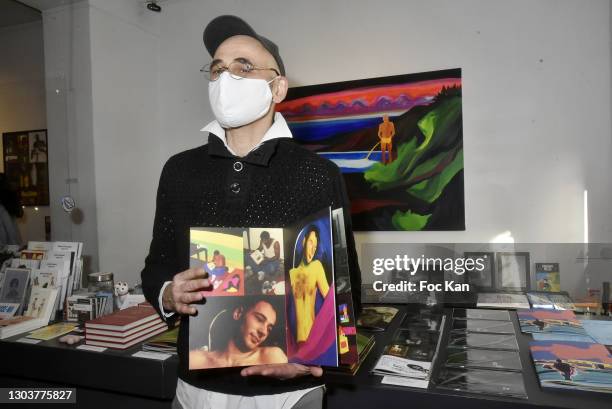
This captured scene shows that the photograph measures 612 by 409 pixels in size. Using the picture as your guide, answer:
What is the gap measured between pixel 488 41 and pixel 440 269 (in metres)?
1.41

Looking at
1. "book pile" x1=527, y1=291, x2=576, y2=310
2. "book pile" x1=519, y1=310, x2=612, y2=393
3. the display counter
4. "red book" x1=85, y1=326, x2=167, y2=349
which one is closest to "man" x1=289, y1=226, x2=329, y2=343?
the display counter

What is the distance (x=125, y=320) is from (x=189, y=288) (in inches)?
38.1

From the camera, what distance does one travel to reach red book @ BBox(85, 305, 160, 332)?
165 cm

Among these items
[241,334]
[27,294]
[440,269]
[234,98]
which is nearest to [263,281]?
[241,334]

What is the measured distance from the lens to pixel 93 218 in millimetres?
2895

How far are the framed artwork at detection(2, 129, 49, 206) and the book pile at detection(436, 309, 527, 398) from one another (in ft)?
8.91

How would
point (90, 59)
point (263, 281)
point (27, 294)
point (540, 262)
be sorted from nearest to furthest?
point (263, 281) → point (27, 294) → point (540, 262) → point (90, 59)

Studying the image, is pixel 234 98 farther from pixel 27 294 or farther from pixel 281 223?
pixel 27 294

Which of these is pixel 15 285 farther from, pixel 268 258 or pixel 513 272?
pixel 513 272

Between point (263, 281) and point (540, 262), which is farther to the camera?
point (540, 262)

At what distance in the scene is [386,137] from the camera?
286 centimetres

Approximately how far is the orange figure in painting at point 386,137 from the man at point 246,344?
2108mm

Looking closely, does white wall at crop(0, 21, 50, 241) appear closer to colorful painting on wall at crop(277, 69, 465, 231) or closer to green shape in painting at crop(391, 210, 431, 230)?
colorful painting on wall at crop(277, 69, 465, 231)
